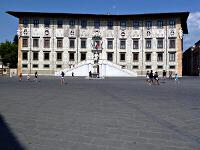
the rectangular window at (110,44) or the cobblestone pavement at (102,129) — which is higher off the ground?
the rectangular window at (110,44)

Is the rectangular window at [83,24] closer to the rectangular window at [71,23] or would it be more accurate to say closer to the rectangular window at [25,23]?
the rectangular window at [71,23]

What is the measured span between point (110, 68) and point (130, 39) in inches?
316

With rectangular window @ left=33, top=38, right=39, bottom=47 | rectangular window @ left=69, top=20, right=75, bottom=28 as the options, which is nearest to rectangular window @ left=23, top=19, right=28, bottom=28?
rectangular window @ left=33, top=38, right=39, bottom=47

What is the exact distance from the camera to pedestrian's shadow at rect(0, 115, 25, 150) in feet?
17.7

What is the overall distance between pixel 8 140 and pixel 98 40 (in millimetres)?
58373

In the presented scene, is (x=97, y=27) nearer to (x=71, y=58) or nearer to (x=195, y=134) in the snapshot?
(x=71, y=58)

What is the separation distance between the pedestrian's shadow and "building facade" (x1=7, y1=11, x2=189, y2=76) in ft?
184

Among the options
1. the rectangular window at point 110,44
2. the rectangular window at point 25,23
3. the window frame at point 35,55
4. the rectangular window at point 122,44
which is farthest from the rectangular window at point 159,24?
the rectangular window at point 25,23

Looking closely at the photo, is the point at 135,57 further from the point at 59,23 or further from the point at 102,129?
the point at 102,129

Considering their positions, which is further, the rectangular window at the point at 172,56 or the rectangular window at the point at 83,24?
the rectangular window at the point at 83,24

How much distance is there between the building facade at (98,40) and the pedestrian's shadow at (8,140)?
184ft

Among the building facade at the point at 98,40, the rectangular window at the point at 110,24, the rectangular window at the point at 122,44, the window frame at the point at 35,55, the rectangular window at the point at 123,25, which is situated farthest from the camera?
the rectangular window at the point at 110,24

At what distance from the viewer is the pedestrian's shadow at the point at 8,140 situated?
540cm

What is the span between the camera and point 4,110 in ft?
33.3
